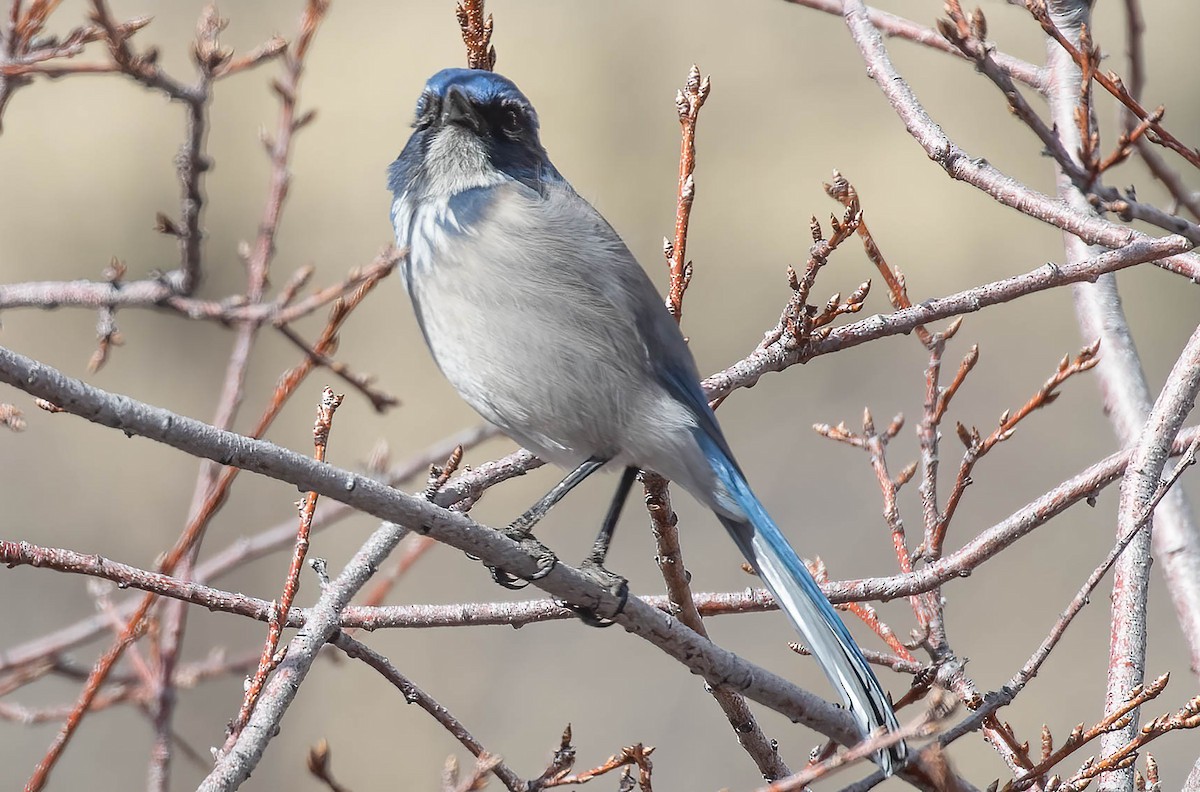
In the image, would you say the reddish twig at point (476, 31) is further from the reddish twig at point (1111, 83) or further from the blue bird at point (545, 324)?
the reddish twig at point (1111, 83)

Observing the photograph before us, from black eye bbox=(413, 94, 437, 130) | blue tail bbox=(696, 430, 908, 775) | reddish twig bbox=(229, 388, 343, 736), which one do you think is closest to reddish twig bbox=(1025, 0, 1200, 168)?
blue tail bbox=(696, 430, 908, 775)

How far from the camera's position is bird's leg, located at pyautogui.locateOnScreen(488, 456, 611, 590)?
2119 mm

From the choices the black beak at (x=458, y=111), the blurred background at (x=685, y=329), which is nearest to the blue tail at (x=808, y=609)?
the black beak at (x=458, y=111)

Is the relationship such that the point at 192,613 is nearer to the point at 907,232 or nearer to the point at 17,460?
the point at 17,460

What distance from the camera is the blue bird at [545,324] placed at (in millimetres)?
2877

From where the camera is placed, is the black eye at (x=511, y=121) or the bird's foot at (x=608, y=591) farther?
the black eye at (x=511, y=121)

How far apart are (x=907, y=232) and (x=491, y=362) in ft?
15.0

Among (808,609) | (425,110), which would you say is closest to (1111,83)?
(808,609)

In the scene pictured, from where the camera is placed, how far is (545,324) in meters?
2.93

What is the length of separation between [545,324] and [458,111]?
0.65 metres

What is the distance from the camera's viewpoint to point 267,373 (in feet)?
24.0

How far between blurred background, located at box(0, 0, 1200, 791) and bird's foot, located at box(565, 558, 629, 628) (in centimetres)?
318

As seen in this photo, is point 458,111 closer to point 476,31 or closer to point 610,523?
point 476,31

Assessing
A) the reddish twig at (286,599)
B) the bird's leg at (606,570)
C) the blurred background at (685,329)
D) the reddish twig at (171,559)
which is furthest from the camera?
the blurred background at (685,329)
